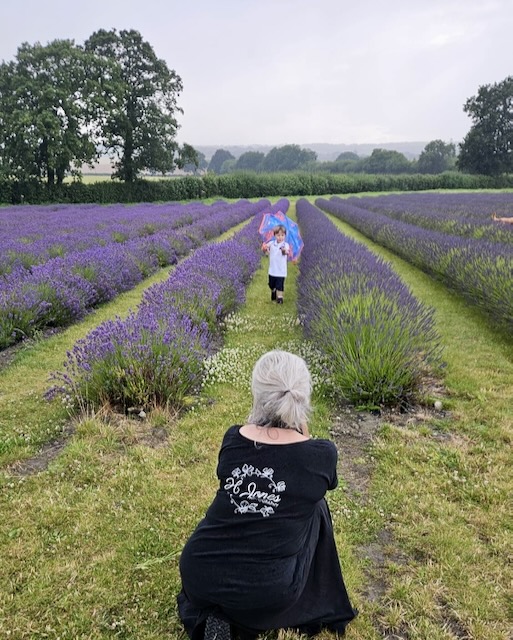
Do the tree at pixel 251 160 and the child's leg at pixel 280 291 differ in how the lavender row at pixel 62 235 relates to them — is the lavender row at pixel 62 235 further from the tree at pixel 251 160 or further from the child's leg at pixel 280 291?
the tree at pixel 251 160

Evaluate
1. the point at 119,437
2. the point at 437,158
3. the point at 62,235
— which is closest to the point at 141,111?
the point at 62,235

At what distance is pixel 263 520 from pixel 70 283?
590 cm

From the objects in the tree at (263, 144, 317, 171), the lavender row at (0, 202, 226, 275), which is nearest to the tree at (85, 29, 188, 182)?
the lavender row at (0, 202, 226, 275)

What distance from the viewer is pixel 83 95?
3366 centimetres

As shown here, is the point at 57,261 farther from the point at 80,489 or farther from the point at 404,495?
the point at 404,495

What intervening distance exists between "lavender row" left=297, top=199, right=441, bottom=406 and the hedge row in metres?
32.3

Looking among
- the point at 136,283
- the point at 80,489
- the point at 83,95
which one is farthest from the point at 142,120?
the point at 80,489

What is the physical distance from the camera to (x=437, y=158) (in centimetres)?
8419

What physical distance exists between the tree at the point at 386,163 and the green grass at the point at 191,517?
9407 centimetres

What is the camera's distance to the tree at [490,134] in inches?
2153

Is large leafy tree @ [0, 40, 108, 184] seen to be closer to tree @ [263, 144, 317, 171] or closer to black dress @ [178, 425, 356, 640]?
black dress @ [178, 425, 356, 640]

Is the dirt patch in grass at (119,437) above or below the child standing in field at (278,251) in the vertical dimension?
below

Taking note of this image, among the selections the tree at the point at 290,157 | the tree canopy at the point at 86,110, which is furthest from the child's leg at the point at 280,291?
the tree at the point at 290,157

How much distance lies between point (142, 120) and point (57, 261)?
36.5 m
